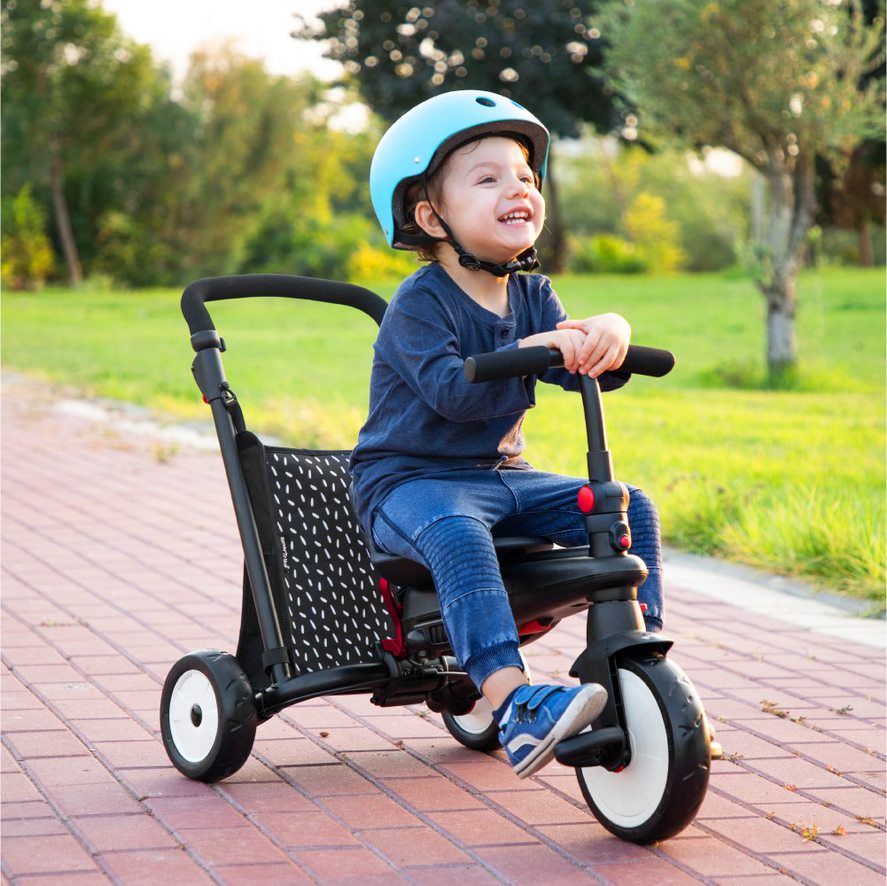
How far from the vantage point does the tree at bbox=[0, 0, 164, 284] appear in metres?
32.8

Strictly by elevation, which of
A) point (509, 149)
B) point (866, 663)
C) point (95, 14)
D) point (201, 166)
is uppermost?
point (95, 14)

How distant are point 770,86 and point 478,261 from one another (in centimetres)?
979

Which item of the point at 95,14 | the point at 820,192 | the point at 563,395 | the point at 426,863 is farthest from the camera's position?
the point at 95,14

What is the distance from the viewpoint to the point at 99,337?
1911 centimetres

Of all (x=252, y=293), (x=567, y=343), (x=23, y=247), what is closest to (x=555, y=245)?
(x=23, y=247)

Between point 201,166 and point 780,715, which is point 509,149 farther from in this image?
point 201,166

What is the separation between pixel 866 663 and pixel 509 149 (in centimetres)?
230

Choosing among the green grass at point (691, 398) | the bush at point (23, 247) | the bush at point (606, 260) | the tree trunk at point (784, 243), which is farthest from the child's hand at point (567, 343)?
the bush at point (606, 260)

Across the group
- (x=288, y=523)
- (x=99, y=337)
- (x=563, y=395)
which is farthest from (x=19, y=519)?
(x=99, y=337)

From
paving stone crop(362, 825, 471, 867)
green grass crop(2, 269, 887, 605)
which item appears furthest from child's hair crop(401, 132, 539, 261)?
green grass crop(2, 269, 887, 605)

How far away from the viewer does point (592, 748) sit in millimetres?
2783

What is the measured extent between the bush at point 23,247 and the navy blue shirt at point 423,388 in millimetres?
29549

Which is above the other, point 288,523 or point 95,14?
point 95,14

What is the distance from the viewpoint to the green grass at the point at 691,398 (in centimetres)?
620
